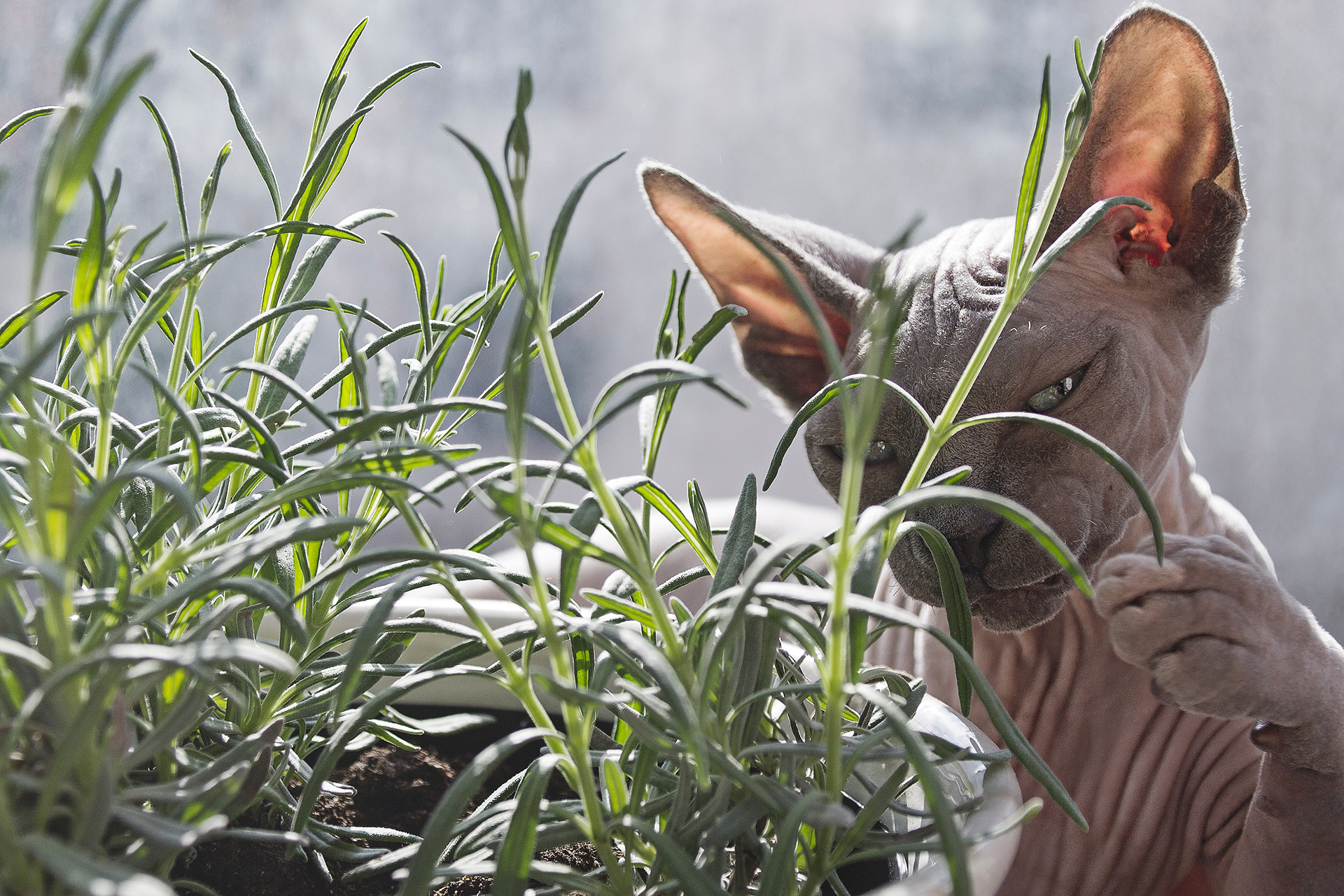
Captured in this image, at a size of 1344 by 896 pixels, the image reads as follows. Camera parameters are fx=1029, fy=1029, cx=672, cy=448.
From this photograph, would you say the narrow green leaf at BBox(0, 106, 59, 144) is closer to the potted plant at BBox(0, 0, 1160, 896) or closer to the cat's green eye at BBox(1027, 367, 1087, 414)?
the potted plant at BBox(0, 0, 1160, 896)

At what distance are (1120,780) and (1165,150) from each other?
0.49 m

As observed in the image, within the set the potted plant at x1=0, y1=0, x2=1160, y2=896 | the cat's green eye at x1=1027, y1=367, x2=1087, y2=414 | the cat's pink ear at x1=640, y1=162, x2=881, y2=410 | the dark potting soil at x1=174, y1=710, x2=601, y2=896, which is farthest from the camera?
the cat's pink ear at x1=640, y1=162, x2=881, y2=410

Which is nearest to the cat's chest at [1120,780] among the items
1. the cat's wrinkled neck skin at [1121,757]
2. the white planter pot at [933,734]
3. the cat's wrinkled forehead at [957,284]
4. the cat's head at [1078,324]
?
the cat's wrinkled neck skin at [1121,757]

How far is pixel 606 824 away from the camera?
0.35 metres

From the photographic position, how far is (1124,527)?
29.1 inches

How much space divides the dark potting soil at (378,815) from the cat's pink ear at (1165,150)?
0.57 metres

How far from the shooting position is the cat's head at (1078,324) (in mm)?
702

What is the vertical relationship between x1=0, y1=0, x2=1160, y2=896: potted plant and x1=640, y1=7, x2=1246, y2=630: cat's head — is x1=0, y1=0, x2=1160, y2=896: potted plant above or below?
below

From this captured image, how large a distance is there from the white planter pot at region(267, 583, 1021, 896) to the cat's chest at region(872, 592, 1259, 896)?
0.39 meters

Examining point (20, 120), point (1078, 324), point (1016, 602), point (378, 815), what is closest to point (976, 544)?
point (1016, 602)

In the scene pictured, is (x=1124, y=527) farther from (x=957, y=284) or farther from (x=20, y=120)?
(x=20, y=120)

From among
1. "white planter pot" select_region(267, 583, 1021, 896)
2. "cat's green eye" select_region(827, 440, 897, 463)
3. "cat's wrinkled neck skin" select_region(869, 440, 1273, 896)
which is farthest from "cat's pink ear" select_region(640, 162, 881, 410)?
"white planter pot" select_region(267, 583, 1021, 896)

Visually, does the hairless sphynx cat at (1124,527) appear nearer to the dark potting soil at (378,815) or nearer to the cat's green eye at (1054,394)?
the cat's green eye at (1054,394)

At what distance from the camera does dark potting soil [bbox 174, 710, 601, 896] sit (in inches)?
16.5
